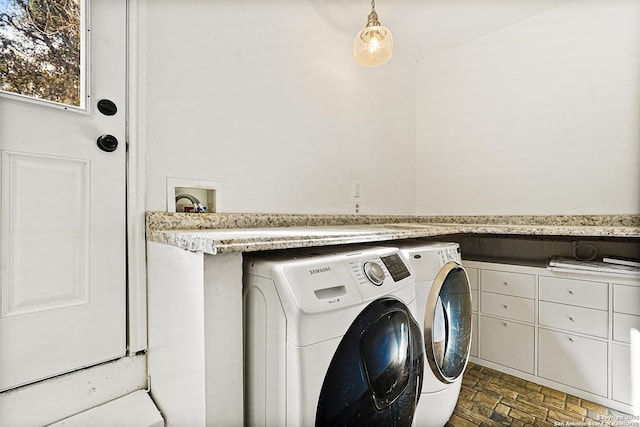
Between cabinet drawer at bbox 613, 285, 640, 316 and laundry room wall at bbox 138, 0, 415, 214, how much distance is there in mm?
1437

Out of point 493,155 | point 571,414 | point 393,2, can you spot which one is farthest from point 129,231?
point 493,155

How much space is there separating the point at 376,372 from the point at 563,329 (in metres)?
1.43

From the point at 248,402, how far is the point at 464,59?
9.68ft

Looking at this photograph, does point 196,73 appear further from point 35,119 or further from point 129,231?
point 129,231

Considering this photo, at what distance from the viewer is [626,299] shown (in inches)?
57.9

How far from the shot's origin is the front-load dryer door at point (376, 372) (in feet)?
2.70

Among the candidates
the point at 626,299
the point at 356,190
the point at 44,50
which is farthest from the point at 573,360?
the point at 44,50

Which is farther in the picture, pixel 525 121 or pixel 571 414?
pixel 525 121

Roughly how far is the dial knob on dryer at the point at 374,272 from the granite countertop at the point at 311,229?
0.41 ft

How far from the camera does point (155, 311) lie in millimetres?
1118

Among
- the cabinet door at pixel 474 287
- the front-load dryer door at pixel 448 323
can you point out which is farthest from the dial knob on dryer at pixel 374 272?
the cabinet door at pixel 474 287

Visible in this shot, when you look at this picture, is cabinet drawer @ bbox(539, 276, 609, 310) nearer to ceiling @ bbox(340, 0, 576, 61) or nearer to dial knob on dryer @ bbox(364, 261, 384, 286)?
dial knob on dryer @ bbox(364, 261, 384, 286)

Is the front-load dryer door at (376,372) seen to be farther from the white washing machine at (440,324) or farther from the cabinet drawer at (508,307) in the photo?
the cabinet drawer at (508,307)

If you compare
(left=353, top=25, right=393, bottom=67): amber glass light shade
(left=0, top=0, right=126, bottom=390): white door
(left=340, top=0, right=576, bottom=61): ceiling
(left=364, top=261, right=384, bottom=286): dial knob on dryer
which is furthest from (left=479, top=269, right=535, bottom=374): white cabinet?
(left=0, top=0, right=126, bottom=390): white door
